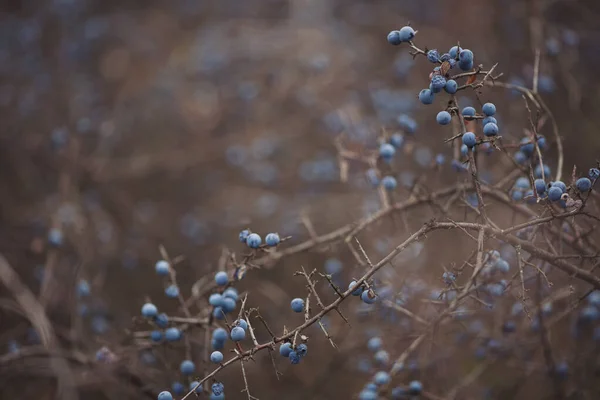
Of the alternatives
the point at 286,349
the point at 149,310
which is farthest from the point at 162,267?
the point at 286,349

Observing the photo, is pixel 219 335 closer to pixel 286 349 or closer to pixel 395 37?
pixel 286 349

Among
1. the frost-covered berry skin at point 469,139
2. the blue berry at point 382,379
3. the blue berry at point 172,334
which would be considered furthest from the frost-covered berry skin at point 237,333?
the frost-covered berry skin at point 469,139

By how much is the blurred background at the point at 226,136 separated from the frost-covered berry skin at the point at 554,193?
1.16 m

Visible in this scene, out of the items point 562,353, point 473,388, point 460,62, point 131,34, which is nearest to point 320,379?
point 473,388

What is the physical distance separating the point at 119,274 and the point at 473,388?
2608 mm

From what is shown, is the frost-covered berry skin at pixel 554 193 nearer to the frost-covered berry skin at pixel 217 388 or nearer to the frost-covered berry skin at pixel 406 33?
the frost-covered berry skin at pixel 406 33

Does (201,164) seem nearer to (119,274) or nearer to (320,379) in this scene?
(119,274)

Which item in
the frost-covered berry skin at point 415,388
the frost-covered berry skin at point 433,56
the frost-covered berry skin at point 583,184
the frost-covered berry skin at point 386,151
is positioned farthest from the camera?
the frost-covered berry skin at point 386,151

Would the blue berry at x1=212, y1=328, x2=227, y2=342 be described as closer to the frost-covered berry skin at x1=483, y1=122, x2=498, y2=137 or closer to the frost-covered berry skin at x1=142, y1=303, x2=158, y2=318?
the frost-covered berry skin at x1=142, y1=303, x2=158, y2=318

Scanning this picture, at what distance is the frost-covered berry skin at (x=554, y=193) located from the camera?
1.86 meters

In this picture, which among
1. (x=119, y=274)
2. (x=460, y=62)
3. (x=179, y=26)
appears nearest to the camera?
(x=460, y=62)

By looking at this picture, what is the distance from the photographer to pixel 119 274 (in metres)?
4.31

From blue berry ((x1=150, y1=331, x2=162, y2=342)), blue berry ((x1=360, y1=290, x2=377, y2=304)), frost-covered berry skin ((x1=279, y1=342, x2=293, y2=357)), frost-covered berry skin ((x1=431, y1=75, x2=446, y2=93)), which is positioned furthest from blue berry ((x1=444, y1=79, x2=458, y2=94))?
blue berry ((x1=150, y1=331, x2=162, y2=342))

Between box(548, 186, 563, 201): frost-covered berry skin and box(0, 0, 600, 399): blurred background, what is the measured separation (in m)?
1.16
